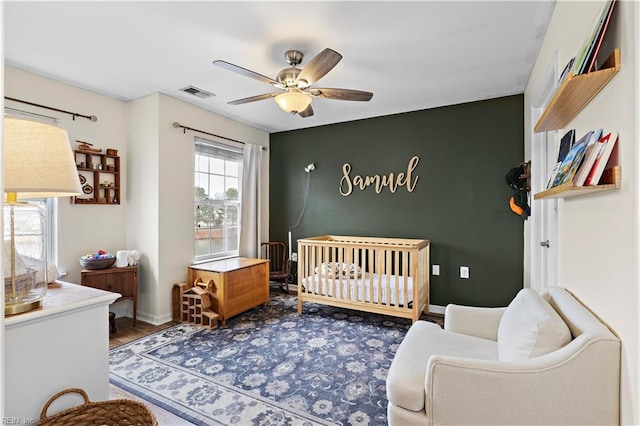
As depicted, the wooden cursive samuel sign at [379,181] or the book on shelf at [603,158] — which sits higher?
the wooden cursive samuel sign at [379,181]

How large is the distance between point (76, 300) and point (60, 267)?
7.38 feet

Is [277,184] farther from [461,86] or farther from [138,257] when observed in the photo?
[461,86]

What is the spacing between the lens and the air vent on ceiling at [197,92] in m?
3.19

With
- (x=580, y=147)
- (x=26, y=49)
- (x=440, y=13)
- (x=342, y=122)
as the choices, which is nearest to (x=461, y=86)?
(x=440, y=13)

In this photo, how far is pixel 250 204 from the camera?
442 centimetres

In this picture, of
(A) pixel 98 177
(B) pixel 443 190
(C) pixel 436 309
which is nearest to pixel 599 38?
(B) pixel 443 190

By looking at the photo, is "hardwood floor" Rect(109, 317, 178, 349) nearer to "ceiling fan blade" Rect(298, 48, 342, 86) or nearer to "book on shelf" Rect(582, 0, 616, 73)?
"ceiling fan blade" Rect(298, 48, 342, 86)

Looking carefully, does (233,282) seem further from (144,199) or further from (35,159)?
(35,159)

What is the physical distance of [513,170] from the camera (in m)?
3.12

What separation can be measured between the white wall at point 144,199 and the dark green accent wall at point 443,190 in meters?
1.77

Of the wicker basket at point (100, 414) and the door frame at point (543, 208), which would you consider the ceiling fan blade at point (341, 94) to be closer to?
the door frame at point (543, 208)

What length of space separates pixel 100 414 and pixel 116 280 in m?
2.23

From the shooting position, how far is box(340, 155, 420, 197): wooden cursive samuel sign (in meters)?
3.91

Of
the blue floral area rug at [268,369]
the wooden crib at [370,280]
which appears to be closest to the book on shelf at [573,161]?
the blue floral area rug at [268,369]
